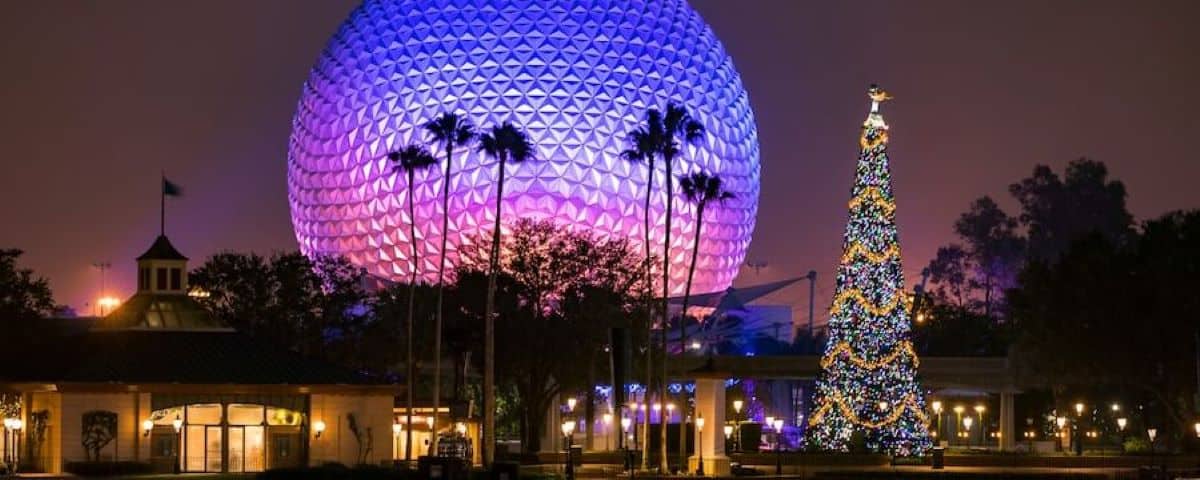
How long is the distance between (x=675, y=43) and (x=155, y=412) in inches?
1754

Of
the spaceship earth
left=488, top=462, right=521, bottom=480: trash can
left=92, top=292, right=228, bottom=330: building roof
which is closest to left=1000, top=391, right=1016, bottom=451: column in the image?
the spaceship earth

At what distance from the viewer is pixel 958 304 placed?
145 m

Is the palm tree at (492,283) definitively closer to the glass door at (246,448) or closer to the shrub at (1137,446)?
the glass door at (246,448)

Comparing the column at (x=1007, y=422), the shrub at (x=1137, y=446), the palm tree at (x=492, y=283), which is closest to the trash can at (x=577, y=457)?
the palm tree at (x=492, y=283)

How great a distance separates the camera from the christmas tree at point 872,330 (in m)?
82.4

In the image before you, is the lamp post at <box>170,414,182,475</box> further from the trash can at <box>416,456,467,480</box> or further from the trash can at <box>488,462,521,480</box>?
the trash can at <box>488,462,521,480</box>

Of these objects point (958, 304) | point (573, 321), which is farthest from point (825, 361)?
point (958, 304)

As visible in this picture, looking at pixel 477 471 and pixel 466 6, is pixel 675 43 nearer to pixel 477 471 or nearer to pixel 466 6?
pixel 466 6

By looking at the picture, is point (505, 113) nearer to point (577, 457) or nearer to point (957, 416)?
point (577, 457)

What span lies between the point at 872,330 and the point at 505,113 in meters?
30.0

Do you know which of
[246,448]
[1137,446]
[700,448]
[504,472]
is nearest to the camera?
[504,472]

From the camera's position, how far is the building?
242ft

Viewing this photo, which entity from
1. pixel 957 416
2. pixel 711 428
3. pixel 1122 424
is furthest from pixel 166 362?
pixel 957 416

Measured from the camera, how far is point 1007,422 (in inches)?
4124
